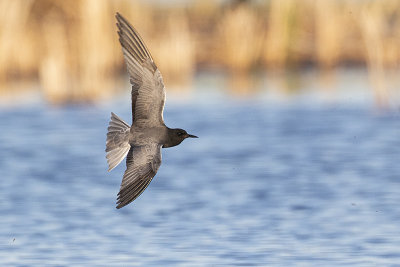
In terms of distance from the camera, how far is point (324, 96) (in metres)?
17.2

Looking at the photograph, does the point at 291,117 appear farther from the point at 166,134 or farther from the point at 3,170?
the point at 166,134

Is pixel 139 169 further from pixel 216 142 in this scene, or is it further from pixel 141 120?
pixel 216 142

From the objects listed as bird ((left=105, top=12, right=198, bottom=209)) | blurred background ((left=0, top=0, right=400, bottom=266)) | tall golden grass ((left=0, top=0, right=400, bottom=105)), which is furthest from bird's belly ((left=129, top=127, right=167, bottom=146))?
tall golden grass ((left=0, top=0, right=400, bottom=105))

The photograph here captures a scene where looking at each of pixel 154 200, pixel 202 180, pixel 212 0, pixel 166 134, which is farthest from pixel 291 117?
pixel 212 0

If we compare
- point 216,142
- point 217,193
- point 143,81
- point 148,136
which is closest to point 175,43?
point 216,142

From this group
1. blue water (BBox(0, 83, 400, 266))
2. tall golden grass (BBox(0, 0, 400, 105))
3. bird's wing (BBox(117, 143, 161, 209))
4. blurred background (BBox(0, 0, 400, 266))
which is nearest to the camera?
bird's wing (BBox(117, 143, 161, 209))

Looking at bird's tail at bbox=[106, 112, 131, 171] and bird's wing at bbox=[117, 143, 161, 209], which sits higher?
bird's tail at bbox=[106, 112, 131, 171]

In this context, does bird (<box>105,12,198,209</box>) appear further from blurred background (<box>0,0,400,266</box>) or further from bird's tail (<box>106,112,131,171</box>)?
blurred background (<box>0,0,400,266</box>)

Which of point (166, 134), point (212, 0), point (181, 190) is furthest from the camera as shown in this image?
point (212, 0)

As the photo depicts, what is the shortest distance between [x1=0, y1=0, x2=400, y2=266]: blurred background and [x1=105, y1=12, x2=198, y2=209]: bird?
2.71 feet

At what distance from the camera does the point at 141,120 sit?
19.2 ft

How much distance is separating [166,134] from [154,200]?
2.98 meters

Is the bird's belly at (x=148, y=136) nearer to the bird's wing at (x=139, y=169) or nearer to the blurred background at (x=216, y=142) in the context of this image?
the bird's wing at (x=139, y=169)

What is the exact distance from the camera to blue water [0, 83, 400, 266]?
652 centimetres
